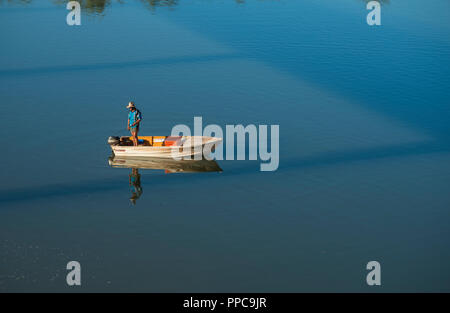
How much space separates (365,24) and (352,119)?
17608 mm

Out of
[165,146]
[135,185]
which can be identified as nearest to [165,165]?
[165,146]

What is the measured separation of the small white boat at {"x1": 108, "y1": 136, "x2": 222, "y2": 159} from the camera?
1072 inches

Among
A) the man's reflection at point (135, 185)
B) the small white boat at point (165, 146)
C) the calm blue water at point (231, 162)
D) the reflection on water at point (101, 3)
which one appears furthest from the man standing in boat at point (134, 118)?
the reflection on water at point (101, 3)

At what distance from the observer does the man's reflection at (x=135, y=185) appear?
25047 mm

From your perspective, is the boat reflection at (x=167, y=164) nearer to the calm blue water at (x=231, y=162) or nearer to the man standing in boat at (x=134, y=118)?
the calm blue water at (x=231, y=162)

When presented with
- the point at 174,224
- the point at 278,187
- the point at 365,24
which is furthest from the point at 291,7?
the point at 174,224

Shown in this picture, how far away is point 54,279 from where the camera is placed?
19984mm

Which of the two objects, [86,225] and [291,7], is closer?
[86,225]

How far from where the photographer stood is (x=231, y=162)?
27.8 m

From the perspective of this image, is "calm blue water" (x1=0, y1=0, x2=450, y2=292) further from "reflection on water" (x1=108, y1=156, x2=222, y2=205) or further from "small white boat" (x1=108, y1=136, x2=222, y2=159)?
"small white boat" (x1=108, y1=136, x2=222, y2=159)

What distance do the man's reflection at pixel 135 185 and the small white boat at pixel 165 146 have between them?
0.88m
